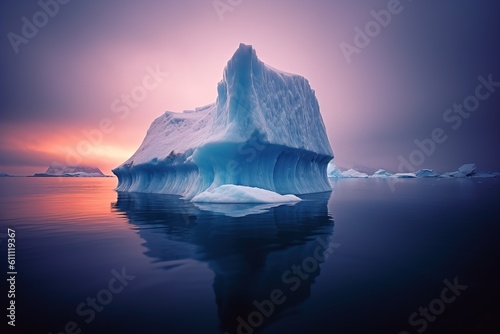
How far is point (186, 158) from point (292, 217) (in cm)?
1658

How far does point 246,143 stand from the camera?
59.2 ft

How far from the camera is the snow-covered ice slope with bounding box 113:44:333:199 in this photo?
18.7 meters

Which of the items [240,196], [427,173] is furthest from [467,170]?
[240,196]

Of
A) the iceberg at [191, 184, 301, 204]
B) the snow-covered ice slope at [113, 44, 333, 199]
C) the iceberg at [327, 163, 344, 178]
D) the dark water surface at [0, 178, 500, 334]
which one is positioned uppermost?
the iceberg at [327, 163, 344, 178]

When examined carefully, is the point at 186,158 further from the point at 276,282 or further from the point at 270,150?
the point at 276,282

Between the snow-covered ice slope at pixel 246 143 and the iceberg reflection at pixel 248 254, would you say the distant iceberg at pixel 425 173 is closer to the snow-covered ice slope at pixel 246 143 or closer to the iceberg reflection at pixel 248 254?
the snow-covered ice slope at pixel 246 143

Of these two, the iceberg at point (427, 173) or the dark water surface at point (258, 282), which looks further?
the iceberg at point (427, 173)

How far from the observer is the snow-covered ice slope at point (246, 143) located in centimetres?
1873

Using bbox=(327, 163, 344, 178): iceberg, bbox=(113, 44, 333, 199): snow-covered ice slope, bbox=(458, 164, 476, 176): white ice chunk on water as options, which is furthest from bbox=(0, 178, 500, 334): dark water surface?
bbox=(458, 164, 476, 176): white ice chunk on water

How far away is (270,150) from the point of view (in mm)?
20125

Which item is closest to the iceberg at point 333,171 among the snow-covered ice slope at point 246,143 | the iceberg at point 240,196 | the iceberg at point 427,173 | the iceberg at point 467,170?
the iceberg at point 427,173

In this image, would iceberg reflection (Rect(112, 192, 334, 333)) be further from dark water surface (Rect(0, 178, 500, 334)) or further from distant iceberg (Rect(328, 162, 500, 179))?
distant iceberg (Rect(328, 162, 500, 179))

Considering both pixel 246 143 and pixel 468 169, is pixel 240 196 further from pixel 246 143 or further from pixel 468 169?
pixel 468 169

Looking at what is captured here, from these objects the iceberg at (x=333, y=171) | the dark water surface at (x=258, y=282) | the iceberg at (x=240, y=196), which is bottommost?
the dark water surface at (x=258, y=282)
